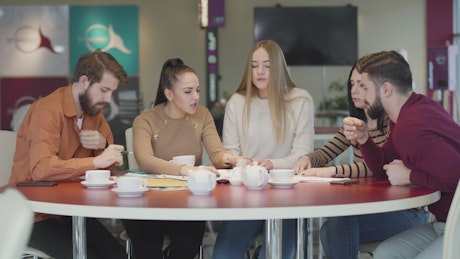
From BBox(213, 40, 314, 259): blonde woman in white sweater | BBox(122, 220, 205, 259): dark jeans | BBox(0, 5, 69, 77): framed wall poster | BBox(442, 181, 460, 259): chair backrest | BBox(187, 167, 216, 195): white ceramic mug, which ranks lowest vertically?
BBox(122, 220, 205, 259): dark jeans

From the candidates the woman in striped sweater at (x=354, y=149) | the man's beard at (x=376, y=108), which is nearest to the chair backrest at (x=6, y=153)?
the woman in striped sweater at (x=354, y=149)

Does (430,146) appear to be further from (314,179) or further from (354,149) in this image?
(354,149)

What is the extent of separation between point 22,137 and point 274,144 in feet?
3.80

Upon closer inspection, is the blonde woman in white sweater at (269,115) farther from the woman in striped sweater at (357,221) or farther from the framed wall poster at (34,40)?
the framed wall poster at (34,40)

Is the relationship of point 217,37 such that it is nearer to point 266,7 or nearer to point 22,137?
point 266,7

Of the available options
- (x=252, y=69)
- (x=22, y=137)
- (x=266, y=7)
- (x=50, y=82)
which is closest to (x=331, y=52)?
(x=266, y=7)

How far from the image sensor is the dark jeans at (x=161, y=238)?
2.95 meters

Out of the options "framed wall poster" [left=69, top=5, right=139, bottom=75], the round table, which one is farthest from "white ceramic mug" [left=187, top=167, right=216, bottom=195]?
"framed wall poster" [left=69, top=5, right=139, bottom=75]

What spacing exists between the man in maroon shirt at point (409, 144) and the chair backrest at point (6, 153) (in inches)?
55.6

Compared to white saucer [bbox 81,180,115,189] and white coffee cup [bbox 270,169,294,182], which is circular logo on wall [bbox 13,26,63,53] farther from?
white coffee cup [bbox 270,169,294,182]

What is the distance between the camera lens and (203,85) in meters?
11.2

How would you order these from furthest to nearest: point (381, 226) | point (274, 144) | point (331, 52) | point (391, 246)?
1. point (331, 52)
2. point (274, 144)
3. point (381, 226)
4. point (391, 246)

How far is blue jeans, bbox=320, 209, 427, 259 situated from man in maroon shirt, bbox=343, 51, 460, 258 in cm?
16

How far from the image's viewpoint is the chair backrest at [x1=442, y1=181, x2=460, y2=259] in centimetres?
180
